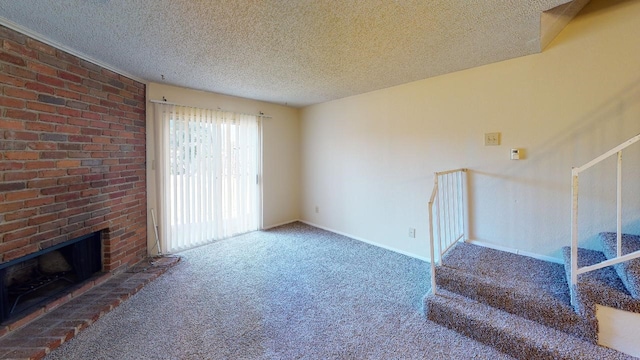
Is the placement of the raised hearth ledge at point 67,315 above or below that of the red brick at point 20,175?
below

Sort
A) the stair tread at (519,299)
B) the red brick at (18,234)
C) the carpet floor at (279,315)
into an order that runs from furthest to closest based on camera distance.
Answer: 1. the red brick at (18,234)
2. the carpet floor at (279,315)
3. the stair tread at (519,299)

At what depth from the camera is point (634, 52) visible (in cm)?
188

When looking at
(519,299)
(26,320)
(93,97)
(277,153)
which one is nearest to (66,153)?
(93,97)

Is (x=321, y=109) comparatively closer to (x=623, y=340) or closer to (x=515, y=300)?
(x=515, y=300)

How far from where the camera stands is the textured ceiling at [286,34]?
160 centimetres

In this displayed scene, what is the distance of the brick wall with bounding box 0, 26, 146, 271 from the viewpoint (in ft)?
6.00

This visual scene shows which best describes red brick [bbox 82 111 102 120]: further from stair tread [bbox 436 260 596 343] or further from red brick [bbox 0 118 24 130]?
stair tread [bbox 436 260 596 343]

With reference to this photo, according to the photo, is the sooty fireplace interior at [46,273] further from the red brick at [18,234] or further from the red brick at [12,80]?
the red brick at [12,80]

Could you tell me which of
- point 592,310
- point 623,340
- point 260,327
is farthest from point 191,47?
point 623,340

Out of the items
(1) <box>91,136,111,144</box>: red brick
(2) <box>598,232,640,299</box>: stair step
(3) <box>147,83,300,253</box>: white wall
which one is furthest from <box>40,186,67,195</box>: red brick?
(2) <box>598,232,640,299</box>: stair step

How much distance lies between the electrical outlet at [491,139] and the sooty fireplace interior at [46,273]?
162 inches

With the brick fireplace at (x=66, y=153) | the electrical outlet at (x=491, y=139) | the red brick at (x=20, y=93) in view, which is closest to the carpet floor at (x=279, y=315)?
the brick fireplace at (x=66, y=153)

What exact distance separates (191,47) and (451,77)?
266 cm

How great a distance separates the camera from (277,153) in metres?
4.50
